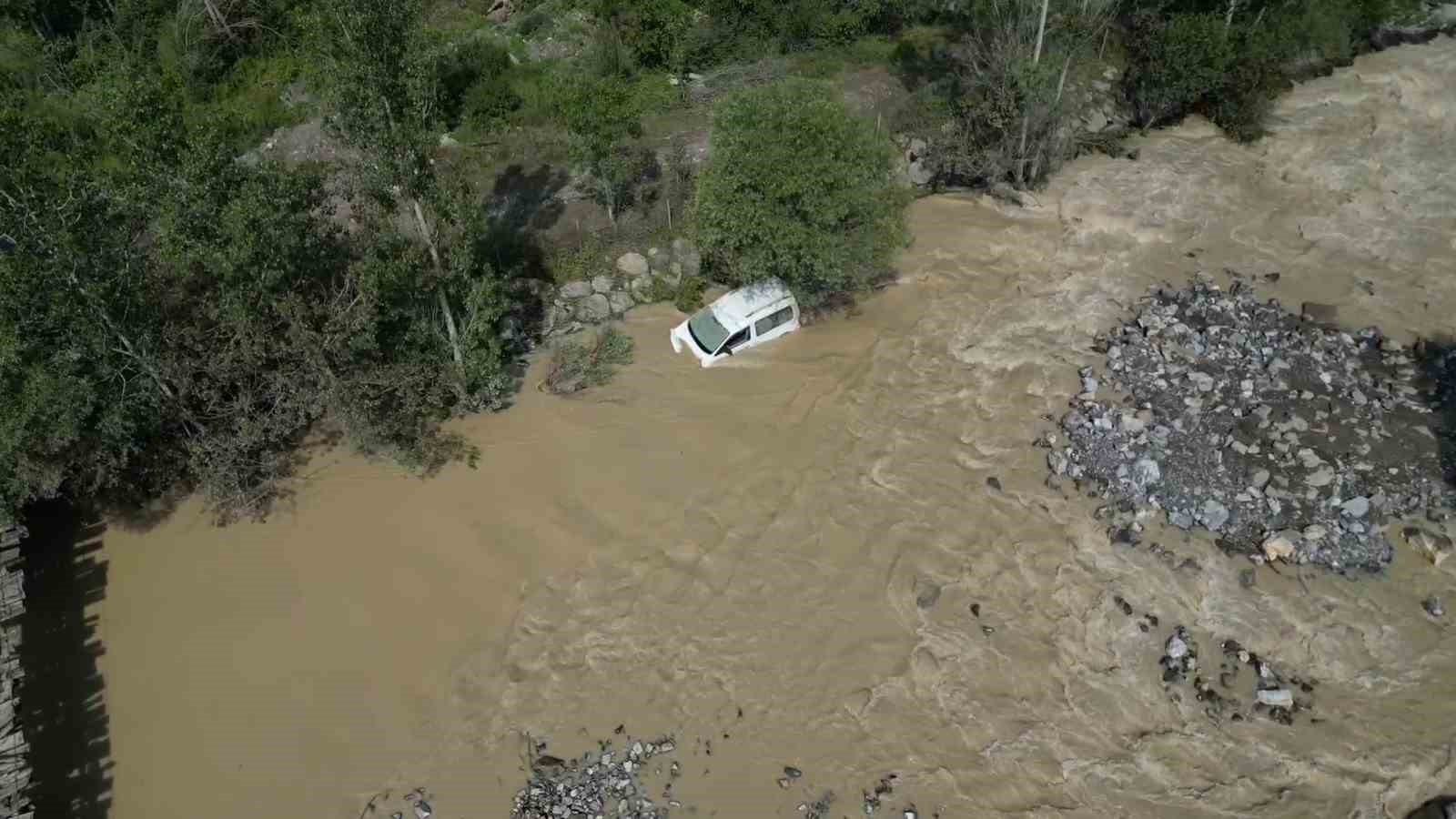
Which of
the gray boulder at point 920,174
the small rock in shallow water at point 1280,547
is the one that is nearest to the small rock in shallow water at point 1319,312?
the small rock in shallow water at point 1280,547

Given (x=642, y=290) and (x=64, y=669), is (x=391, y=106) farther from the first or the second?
(x=64, y=669)

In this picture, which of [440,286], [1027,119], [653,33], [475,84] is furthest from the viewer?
[653,33]

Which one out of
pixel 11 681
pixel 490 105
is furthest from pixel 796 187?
pixel 11 681

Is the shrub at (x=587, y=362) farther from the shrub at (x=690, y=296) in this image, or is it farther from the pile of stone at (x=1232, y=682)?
the pile of stone at (x=1232, y=682)

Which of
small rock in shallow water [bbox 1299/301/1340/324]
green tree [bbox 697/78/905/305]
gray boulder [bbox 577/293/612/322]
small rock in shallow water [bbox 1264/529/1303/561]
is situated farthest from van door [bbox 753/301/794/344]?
small rock in shallow water [bbox 1299/301/1340/324]

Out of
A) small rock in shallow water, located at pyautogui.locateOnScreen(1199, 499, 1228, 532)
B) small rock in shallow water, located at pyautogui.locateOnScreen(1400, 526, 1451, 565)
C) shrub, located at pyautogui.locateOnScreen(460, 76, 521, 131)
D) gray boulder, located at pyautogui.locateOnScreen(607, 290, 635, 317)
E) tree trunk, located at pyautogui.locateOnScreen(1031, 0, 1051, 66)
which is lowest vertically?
small rock in shallow water, located at pyautogui.locateOnScreen(1400, 526, 1451, 565)

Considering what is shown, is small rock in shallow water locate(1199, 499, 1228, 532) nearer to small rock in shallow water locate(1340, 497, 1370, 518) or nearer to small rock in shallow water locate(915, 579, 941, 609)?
small rock in shallow water locate(1340, 497, 1370, 518)
